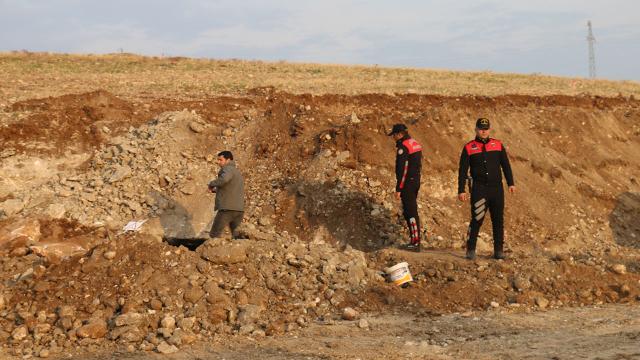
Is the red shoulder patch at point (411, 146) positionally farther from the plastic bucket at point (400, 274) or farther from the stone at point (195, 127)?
the stone at point (195, 127)

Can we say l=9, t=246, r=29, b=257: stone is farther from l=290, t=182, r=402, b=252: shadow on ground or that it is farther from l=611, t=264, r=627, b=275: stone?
l=611, t=264, r=627, b=275: stone

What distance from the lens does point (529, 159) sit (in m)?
14.7

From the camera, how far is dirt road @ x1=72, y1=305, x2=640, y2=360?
20.1 ft

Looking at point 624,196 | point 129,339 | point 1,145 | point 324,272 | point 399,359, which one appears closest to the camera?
point 399,359

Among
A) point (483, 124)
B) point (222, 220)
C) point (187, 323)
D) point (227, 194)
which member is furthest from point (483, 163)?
point (187, 323)

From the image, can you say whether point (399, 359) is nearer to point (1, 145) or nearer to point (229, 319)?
point (229, 319)

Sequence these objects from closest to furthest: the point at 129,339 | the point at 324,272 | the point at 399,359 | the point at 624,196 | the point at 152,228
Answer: the point at 399,359 < the point at 129,339 < the point at 324,272 < the point at 152,228 < the point at 624,196

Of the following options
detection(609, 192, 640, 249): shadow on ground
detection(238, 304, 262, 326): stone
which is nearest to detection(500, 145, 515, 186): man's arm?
detection(238, 304, 262, 326): stone

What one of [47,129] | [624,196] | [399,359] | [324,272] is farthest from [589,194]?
[47,129]

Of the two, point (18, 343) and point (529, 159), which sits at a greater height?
point (529, 159)

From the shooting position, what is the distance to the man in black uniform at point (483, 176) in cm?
870

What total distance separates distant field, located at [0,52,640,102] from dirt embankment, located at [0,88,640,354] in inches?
139

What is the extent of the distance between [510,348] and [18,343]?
489cm

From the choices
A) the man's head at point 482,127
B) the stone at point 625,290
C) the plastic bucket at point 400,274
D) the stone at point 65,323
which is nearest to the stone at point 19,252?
the stone at point 65,323
